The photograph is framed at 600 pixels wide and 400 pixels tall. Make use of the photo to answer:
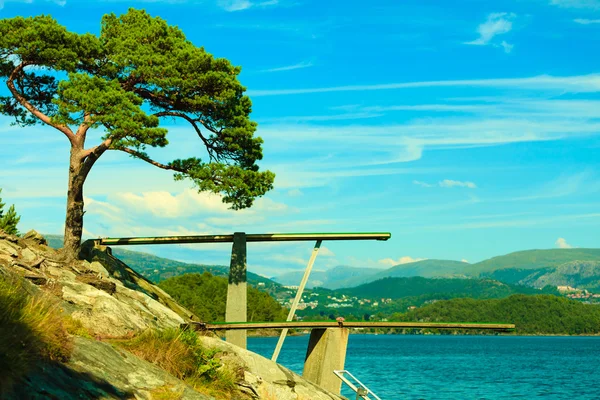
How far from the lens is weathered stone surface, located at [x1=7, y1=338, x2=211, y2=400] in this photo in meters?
9.17

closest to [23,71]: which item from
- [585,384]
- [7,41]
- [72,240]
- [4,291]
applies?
[7,41]

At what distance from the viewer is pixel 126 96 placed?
2264 centimetres

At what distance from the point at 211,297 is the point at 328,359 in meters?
130

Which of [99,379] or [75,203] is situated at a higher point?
[75,203]

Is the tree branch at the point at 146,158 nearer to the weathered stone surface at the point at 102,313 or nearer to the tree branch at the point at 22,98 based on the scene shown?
the tree branch at the point at 22,98

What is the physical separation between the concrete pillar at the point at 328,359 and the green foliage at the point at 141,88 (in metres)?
7.29

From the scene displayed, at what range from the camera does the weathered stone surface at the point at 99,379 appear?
361 inches

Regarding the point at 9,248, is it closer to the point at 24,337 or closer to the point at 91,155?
the point at 91,155

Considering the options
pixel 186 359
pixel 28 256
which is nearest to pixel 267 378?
pixel 186 359

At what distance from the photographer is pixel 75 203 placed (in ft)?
78.3

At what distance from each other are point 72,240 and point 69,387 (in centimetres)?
1408

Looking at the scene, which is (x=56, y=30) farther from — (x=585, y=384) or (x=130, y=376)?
(x=585, y=384)

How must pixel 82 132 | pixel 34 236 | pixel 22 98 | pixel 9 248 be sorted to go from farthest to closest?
pixel 22 98 < pixel 82 132 < pixel 34 236 < pixel 9 248

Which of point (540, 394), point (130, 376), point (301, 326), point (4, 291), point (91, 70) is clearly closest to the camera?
point (4, 291)
